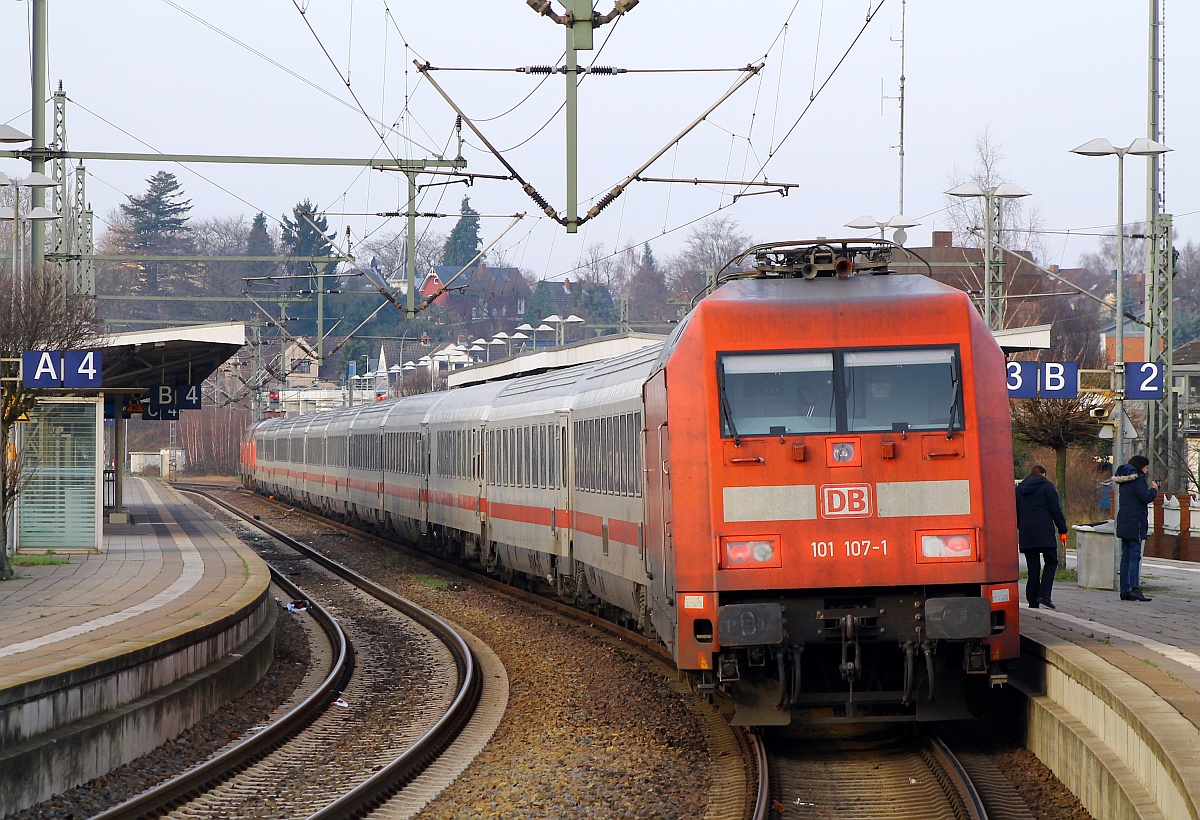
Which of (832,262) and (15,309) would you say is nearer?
(832,262)

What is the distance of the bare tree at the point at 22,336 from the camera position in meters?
18.3

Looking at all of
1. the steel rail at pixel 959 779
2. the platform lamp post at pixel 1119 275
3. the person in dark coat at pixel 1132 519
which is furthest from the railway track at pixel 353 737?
the platform lamp post at pixel 1119 275

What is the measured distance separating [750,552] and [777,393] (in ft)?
3.58

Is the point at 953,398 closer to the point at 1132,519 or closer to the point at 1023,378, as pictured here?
the point at 1132,519

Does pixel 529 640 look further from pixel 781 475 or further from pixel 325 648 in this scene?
pixel 781 475

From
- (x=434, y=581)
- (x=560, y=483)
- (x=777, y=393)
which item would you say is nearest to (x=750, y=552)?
(x=777, y=393)

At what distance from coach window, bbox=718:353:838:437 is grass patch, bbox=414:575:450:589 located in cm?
1420

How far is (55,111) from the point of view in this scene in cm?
2941

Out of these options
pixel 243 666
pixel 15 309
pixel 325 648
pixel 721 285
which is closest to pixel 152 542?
pixel 15 309

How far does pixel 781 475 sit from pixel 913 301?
1530mm

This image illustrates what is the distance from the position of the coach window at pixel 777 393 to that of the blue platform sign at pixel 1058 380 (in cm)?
901

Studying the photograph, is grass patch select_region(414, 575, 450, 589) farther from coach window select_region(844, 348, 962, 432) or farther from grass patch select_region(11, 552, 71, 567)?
coach window select_region(844, 348, 962, 432)

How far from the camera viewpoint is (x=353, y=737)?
1088 centimetres

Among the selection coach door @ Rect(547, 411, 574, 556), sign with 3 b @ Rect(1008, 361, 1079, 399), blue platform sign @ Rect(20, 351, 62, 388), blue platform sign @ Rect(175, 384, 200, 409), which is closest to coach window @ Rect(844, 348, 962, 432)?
coach door @ Rect(547, 411, 574, 556)
